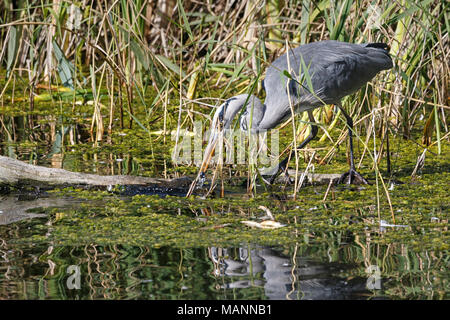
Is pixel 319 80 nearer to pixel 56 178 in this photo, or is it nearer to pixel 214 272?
pixel 56 178

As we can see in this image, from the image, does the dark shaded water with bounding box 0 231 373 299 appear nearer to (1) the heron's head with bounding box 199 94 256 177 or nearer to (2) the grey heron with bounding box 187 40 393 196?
(1) the heron's head with bounding box 199 94 256 177

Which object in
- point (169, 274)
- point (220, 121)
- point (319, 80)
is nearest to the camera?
point (169, 274)

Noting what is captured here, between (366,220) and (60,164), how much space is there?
7.71 feet

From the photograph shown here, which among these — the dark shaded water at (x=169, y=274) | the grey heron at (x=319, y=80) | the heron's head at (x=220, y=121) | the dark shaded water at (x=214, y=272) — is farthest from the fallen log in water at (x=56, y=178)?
the dark shaded water at (x=169, y=274)

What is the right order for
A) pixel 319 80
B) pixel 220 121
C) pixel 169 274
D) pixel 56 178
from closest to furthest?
pixel 169 274 → pixel 56 178 → pixel 220 121 → pixel 319 80

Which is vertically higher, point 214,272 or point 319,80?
point 319,80

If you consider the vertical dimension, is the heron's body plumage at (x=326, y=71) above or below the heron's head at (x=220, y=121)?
above

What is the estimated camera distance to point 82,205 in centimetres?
414

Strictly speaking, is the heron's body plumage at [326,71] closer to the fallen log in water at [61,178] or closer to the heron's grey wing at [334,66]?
the heron's grey wing at [334,66]

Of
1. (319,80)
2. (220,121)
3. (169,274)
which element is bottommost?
(169,274)

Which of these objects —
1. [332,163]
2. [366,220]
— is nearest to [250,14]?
[332,163]

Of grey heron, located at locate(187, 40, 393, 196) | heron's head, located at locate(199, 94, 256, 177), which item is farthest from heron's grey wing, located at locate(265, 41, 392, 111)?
heron's head, located at locate(199, 94, 256, 177)

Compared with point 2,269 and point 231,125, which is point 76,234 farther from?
point 231,125

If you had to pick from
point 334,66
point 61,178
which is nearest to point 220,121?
point 334,66
